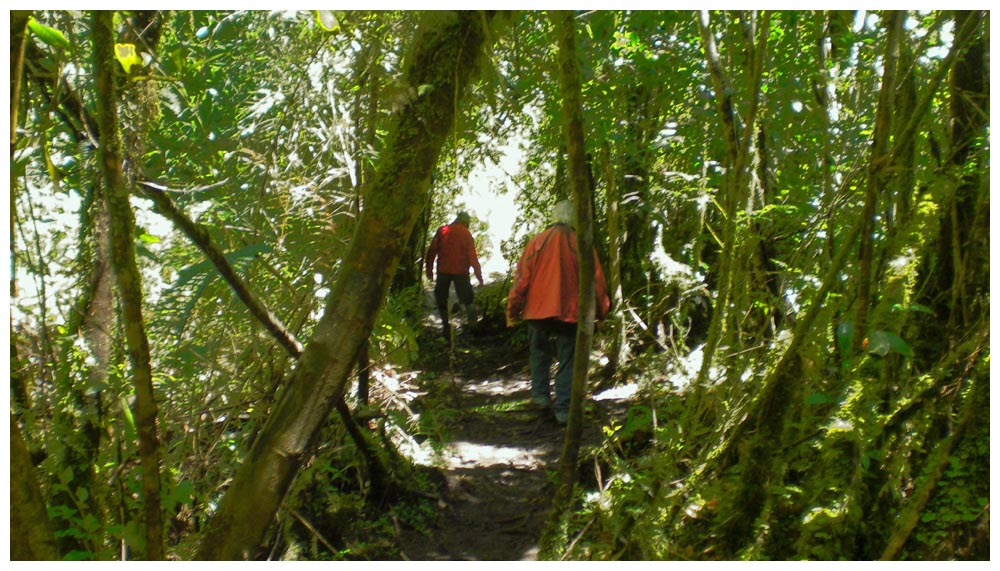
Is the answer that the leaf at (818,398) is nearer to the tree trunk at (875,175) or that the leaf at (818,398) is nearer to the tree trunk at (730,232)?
the tree trunk at (875,175)

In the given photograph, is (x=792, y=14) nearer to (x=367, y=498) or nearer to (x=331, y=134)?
(x=331, y=134)

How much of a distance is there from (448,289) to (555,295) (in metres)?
4.95

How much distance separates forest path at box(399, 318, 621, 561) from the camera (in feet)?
16.5

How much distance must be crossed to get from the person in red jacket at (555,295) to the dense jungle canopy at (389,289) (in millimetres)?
1189

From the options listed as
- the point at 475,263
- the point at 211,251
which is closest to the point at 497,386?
the point at 475,263

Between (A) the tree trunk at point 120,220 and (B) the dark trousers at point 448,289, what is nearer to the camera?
(A) the tree trunk at point 120,220

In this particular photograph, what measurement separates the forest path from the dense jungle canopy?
20cm

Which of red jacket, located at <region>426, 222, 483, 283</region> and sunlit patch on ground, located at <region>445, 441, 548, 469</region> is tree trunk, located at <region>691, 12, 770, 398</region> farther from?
red jacket, located at <region>426, 222, 483, 283</region>

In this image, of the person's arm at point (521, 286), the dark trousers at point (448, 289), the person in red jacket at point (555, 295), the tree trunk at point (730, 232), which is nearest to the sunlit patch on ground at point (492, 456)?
the person in red jacket at point (555, 295)

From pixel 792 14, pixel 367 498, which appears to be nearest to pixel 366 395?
pixel 367 498

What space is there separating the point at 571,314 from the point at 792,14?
8.83 feet

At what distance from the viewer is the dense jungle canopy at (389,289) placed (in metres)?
2.58

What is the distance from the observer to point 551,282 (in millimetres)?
6445

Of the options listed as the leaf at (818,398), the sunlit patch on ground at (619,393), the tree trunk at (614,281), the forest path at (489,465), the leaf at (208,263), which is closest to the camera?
the leaf at (208,263)
